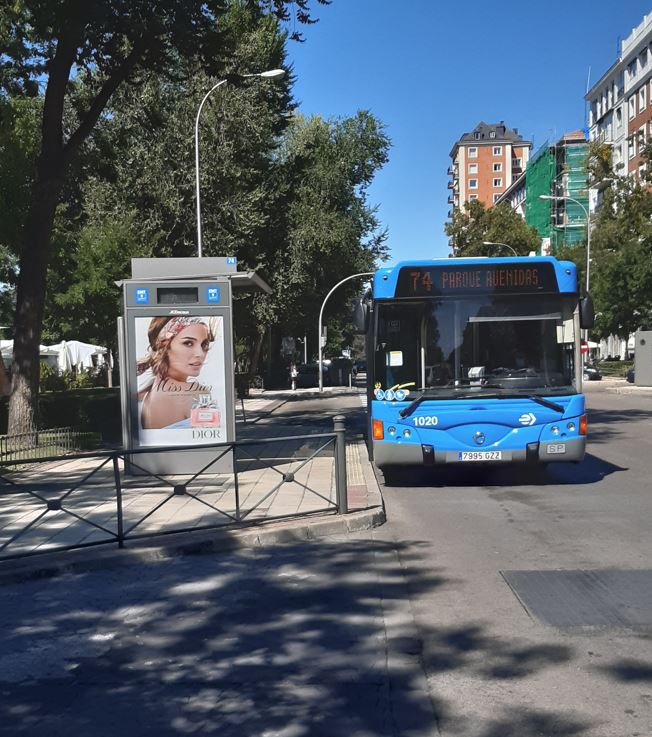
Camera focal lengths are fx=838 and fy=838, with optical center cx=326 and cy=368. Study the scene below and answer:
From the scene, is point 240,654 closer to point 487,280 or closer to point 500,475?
point 487,280

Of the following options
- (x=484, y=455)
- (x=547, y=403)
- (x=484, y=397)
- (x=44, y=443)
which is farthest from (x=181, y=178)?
(x=547, y=403)

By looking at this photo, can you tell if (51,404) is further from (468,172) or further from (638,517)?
(468,172)

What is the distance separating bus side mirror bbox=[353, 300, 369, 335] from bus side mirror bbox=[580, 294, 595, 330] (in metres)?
2.77

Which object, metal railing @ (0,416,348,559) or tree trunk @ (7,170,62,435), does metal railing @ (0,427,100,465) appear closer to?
tree trunk @ (7,170,62,435)

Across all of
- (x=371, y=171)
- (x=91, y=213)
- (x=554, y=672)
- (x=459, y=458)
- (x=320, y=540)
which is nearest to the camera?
(x=554, y=672)

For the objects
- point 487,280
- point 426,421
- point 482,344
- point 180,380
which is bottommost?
point 426,421

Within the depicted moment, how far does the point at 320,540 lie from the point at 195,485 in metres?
1.51

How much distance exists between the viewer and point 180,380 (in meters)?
12.1

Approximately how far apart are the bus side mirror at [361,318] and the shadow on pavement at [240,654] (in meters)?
4.65

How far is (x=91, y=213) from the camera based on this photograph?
30938mm

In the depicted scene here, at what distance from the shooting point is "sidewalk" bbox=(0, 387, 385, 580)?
25.2 ft

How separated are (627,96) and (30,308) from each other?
6203 centimetres

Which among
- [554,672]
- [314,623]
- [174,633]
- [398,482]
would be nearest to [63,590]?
[174,633]

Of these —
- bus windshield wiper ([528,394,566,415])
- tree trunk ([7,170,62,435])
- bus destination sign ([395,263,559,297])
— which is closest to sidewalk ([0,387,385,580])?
bus windshield wiper ([528,394,566,415])
